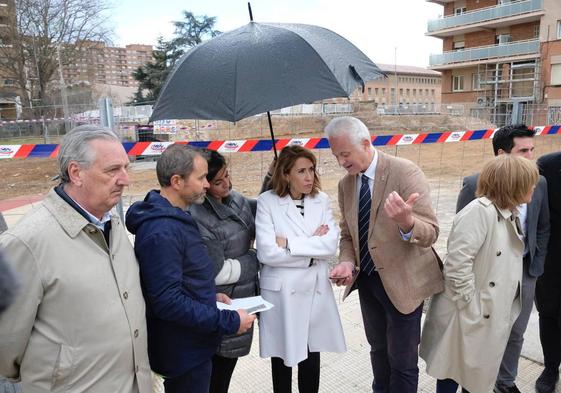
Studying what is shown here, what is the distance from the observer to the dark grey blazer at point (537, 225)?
2.77m

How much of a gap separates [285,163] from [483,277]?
1318 millimetres

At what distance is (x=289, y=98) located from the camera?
229 centimetres

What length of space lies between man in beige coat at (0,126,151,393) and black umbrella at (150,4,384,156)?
770 millimetres

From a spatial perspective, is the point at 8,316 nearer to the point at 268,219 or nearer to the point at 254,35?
the point at 268,219

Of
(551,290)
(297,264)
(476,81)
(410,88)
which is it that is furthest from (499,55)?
(410,88)

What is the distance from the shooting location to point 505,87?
Result: 39156 millimetres

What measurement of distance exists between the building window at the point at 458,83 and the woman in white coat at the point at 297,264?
44877 millimetres

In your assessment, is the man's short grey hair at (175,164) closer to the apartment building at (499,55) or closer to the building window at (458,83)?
the apartment building at (499,55)

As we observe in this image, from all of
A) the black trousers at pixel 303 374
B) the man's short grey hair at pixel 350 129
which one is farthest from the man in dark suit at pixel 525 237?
the black trousers at pixel 303 374

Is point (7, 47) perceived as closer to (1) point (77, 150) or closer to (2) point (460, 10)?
(1) point (77, 150)

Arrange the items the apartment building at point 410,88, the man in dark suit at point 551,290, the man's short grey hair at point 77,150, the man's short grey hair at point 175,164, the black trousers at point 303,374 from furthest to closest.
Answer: the apartment building at point 410,88 → the man in dark suit at point 551,290 → the black trousers at point 303,374 → the man's short grey hair at point 175,164 → the man's short grey hair at point 77,150

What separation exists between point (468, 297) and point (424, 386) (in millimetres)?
1046

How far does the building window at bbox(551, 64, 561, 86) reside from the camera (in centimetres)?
3500

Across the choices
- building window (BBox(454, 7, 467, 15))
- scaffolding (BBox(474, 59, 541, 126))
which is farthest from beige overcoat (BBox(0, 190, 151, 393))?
building window (BBox(454, 7, 467, 15))
